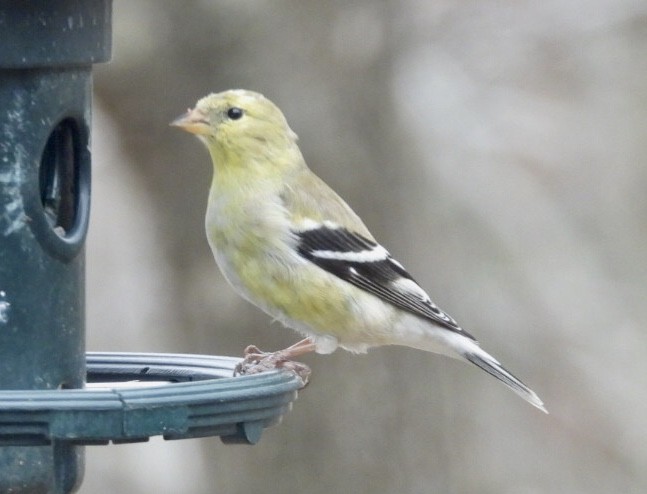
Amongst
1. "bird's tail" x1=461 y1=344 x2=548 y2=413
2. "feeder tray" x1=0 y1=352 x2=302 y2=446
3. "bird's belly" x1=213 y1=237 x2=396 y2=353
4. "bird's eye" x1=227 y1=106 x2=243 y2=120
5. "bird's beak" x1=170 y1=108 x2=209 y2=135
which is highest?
"bird's eye" x1=227 y1=106 x2=243 y2=120

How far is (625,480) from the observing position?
371 inches

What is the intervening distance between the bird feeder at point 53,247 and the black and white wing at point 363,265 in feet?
2.64

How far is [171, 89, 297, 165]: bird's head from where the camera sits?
5.12 metres

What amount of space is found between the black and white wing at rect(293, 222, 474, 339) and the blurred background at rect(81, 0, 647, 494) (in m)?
1.54

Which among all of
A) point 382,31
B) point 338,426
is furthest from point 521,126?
point 338,426

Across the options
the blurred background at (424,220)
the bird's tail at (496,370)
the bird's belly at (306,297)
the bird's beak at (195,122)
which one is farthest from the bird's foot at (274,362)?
the blurred background at (424,220)

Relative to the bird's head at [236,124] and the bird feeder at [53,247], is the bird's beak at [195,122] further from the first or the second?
the bird feeder at [53,247]

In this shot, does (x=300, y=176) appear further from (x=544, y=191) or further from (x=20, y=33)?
(x=544, y=191)

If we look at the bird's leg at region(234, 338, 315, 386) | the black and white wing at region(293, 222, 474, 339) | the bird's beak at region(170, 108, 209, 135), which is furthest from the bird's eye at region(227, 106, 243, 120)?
the bird's leg at region(234, 338, 315, 386)

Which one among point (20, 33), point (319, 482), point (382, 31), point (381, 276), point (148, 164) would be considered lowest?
point (319, 482)

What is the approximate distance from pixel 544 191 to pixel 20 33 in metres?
6.12

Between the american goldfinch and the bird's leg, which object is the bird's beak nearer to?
the american goldfinch

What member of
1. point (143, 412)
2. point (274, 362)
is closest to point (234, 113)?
point (274, 362)

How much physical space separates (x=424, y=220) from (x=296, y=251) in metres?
2.31
